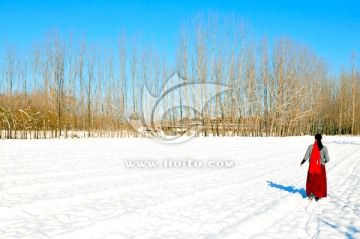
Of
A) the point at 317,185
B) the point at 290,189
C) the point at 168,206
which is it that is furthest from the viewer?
the point at 290,189

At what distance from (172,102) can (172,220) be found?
26000mm

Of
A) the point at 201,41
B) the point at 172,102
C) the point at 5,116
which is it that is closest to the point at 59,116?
the point at 5,116

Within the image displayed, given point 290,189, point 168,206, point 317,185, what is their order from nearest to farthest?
1. point 168,206
2. point 317,185
3. point 290,189

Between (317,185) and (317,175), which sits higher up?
(317,175)

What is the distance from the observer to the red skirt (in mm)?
4707

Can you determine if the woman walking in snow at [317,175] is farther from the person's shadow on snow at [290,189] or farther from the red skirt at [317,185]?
the person's shadow on snow at [290,189]

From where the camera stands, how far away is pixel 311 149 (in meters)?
5.00

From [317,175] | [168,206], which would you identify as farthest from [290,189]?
[168,206]

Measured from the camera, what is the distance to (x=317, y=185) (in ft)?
15.5

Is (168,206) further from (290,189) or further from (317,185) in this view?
(290,189)

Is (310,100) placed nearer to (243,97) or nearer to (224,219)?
(243,97)

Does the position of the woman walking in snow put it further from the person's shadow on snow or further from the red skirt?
the person's shadow on snow

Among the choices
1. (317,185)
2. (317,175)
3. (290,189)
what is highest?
(317,175)

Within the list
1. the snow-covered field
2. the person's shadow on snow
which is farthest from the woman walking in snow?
the person's shadow on snow
